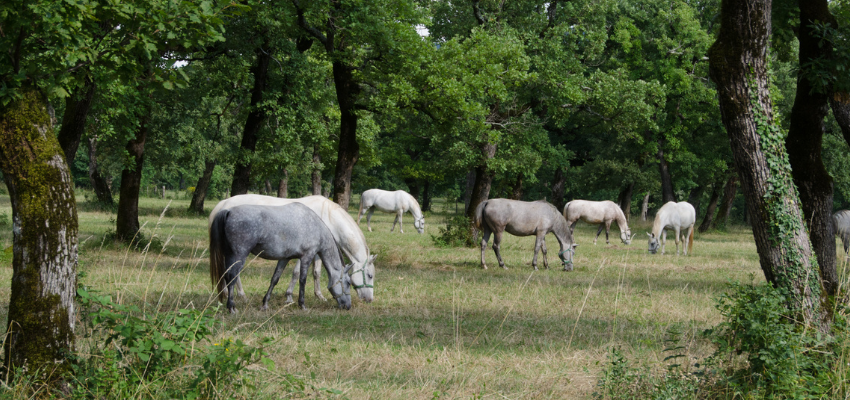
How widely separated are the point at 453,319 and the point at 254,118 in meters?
13.2

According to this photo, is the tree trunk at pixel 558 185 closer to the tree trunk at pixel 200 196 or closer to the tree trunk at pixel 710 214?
the tree trunk at pixel 710 214

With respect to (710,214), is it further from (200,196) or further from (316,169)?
(200,196)

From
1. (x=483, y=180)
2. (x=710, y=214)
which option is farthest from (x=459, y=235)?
(x=710, y=214)

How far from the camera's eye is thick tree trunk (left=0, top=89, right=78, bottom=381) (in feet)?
14.1

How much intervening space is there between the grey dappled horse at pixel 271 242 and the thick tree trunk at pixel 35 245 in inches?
136

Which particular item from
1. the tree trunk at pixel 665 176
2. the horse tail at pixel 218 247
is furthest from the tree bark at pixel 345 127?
the tree trunk at pixel 665 176

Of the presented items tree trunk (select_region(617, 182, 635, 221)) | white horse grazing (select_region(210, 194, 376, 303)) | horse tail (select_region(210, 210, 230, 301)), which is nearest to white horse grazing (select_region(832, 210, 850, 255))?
tree trunk (select_region(617, 182, 635, 221))

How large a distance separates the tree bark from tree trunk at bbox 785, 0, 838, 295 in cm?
956

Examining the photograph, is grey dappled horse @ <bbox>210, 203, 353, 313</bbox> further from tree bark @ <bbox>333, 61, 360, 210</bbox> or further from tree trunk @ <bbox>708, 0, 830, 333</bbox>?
tree bark @ <bbox>333, 61, 360, 210</bbox>

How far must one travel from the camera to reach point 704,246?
24125 millimetres

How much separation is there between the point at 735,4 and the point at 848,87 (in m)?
3.23

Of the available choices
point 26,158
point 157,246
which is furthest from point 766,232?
point 157,246

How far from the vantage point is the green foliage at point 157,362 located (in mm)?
4215

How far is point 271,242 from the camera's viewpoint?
28.6ft
